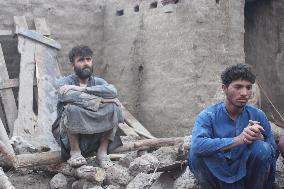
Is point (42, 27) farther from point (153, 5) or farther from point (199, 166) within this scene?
point (199, 166)

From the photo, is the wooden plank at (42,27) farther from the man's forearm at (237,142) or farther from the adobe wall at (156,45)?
the man's forearm at (237,142)

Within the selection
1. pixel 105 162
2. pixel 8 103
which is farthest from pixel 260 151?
pixel 8 103

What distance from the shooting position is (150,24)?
7.36 meters

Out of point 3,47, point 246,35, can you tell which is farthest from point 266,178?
point 246,35

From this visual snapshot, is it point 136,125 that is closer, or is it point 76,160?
point 76,160

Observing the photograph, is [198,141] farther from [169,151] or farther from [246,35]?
[246,35]

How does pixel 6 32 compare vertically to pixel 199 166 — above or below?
above

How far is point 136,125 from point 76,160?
2.53m

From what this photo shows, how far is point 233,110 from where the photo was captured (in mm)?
3449

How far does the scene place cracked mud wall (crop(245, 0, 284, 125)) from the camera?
8383 mm

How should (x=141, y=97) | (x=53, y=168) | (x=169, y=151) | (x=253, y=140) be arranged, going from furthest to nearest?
(x=141, y=97), (x=53, y=168), (x=169, y=151), (x=253, y=140)

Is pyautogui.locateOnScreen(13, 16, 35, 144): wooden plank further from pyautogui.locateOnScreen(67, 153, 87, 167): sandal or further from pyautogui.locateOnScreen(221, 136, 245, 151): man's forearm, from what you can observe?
pyautogui.locateOnScreen(221, 136, 245, 151): man's forearm

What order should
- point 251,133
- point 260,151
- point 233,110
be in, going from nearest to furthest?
point 251,133, point 260,151, point 233,110

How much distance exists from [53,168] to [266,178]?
242 cm
